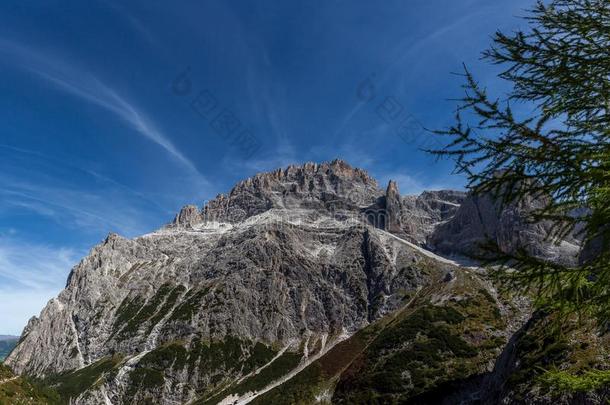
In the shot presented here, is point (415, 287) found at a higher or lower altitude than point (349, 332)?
higher

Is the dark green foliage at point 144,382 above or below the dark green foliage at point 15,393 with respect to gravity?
below

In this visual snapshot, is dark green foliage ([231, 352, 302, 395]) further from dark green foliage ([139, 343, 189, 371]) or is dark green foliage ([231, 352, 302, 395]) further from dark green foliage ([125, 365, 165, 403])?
dark green foliage ([125, 365, 165, 403])

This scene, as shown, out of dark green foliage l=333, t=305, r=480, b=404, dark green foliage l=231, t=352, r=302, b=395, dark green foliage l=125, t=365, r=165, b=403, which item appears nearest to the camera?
dark green foliage l=333, t=305, r=480, b=404

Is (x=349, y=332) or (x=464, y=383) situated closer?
(x=464, y=383)

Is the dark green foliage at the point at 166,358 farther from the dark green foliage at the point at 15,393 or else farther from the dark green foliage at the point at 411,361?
the dark green foliage at the point at 15,393

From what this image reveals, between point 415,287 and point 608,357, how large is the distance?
523 feet

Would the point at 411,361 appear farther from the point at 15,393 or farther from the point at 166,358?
the point at 166,358

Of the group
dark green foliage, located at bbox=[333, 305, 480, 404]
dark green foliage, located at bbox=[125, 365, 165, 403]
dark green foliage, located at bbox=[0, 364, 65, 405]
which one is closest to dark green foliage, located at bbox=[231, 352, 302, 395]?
dark green foliage, located at bbox=[125, 365, 165, 403]

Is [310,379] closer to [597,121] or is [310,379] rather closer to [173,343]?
[173,343]

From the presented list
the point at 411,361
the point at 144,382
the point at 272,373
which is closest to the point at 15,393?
the point at 411,361

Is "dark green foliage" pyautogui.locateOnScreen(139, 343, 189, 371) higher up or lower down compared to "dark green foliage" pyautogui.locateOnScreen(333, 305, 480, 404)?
higher up

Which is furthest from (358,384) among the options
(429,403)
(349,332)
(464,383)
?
(349,332)

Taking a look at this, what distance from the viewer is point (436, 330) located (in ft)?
445

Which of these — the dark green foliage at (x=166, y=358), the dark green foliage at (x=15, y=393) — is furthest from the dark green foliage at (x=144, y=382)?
the dark green foliage at (x=15, y=393)
